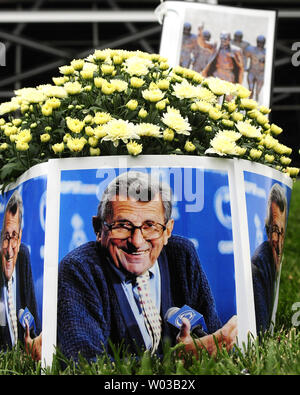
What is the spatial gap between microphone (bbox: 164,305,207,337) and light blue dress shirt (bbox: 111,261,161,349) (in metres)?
0.04

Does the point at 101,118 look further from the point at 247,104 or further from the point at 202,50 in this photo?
the point at 202,50

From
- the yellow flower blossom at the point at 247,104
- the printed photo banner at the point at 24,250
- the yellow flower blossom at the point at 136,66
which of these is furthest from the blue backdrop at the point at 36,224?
the yellow flower blossom at the point at 247,104

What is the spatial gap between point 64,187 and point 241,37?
6.23 feet

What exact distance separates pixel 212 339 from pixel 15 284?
0.62m

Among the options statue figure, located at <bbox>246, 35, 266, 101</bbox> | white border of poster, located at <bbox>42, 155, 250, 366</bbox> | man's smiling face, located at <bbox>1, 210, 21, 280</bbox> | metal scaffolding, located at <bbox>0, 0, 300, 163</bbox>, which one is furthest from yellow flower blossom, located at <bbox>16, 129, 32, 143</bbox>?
metal scaffolding, located at <bbox>0, 0, 300, 163</bbox>

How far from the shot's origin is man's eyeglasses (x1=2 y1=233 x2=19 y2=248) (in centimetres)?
174

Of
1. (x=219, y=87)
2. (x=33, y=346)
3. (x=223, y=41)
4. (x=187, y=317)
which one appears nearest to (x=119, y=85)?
(x=219, y=87)

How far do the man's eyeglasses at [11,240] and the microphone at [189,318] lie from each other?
532 millimetres

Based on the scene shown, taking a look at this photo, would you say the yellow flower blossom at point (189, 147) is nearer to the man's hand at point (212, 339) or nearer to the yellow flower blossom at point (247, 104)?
the yellow flower blossom at point (247, 104)

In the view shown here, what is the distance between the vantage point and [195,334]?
159 cm

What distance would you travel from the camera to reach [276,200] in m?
1.81

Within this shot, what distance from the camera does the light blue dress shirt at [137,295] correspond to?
1.55 metres
